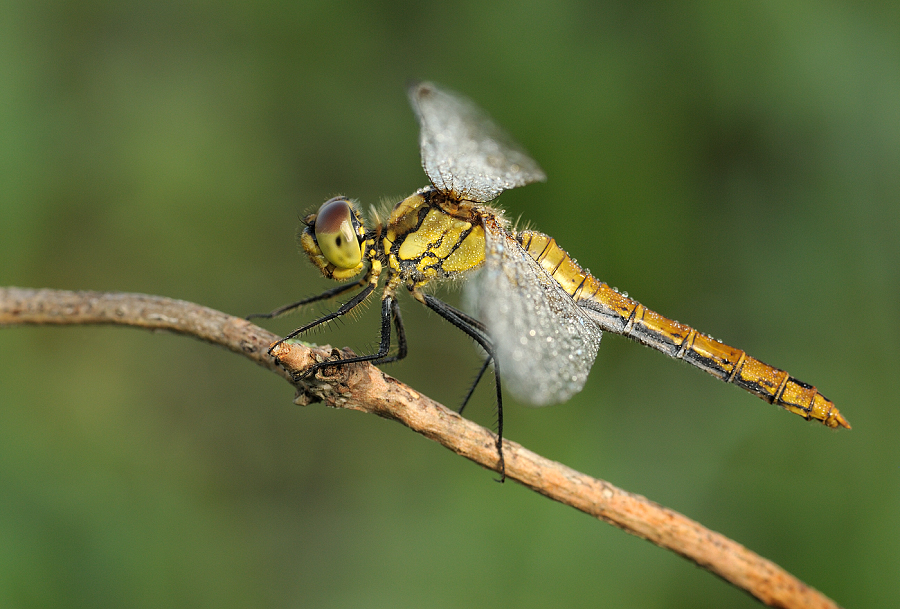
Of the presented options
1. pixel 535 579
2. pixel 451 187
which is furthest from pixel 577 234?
pixel 535 579

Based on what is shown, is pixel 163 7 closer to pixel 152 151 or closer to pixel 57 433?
pixel 152 151

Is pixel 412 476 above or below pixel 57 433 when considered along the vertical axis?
above

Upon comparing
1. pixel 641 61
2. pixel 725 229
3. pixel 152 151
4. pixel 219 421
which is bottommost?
pixel 219 421

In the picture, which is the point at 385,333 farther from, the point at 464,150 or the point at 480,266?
the point at 464,150

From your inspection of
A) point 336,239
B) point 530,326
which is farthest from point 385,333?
point 530,326

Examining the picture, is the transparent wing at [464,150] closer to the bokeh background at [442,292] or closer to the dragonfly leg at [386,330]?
the bokeh background at [442,292]
